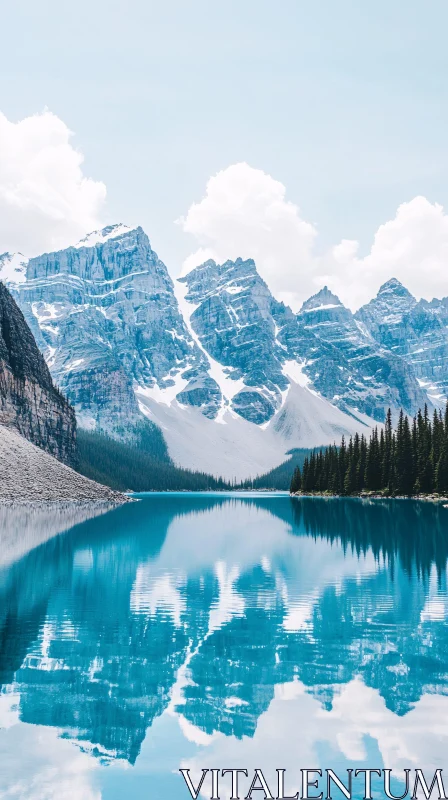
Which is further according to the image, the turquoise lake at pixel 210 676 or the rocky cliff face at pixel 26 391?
the rocky cliff face at pixel 26 391

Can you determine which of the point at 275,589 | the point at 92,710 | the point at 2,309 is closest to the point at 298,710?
the point at 92,710

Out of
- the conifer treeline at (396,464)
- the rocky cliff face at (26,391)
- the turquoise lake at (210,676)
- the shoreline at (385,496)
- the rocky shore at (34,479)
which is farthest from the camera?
the rocky cliff face at (26,391)

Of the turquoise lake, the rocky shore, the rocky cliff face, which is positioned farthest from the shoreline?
the turquoise lake

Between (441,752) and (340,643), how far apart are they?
8.23 metres

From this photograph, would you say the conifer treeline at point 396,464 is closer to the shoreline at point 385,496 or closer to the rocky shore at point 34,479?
the shoreline at point 385,496

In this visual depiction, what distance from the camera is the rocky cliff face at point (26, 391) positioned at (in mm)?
165500

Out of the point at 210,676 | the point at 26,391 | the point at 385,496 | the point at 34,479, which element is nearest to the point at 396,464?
the point at 385,496

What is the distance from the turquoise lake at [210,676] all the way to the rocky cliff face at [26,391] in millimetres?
131155

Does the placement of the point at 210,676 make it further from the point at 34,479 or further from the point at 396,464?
the point at 396,464

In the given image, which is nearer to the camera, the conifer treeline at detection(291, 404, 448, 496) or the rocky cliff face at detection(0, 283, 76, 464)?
the conifer treeline at detection(291, 404, 448, 496)

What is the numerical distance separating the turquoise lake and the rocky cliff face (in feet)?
430

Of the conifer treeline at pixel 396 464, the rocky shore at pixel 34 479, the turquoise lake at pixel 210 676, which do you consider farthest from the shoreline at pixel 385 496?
the turquoise lake at pixel 210 676

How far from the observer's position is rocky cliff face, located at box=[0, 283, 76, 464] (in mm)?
165500

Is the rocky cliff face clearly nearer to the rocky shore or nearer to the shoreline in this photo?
the rocky shore
